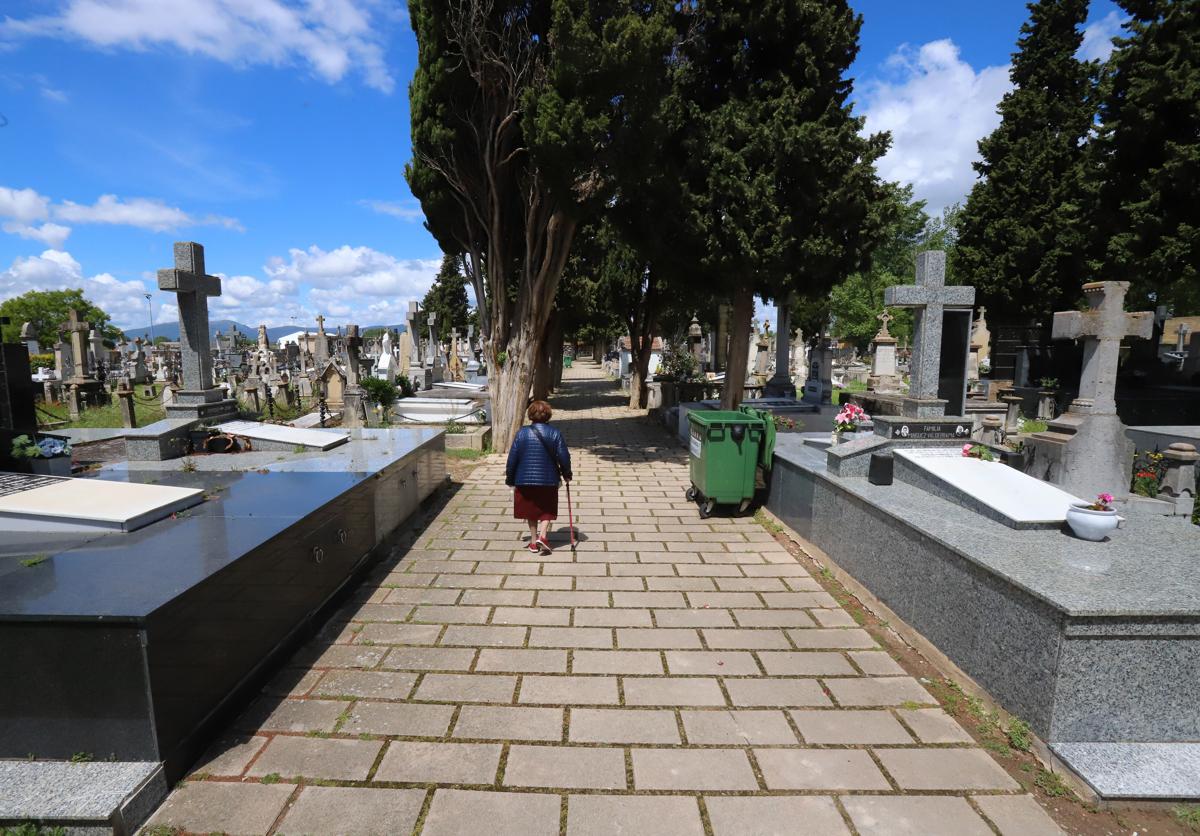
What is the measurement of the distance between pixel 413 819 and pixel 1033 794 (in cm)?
264

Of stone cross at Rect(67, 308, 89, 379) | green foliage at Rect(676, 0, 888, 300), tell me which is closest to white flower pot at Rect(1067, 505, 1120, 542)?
green foliage at Rect(676, 0, 888, 300)

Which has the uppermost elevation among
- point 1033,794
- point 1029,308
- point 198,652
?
point 1029,308

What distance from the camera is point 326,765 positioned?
2.75 meters

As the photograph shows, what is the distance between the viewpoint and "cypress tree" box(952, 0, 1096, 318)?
748 inches

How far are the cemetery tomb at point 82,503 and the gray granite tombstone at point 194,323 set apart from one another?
4.03m

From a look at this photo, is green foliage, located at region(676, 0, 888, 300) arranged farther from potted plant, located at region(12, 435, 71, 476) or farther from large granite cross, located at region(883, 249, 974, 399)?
potted plant, located at region(12, 435, 71, 476)

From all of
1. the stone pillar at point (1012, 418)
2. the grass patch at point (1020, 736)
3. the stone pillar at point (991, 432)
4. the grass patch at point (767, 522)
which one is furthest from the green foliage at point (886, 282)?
the grass patch at point (1020, 736)

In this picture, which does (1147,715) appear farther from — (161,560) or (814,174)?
(814,174)

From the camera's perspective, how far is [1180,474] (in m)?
6.93

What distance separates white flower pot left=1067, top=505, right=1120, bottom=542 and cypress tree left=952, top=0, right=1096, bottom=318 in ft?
63.6

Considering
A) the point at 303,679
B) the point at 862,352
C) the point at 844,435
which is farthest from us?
the point at 862,352

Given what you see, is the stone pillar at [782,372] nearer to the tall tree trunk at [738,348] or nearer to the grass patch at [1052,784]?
the tall tree trunk at [738,348]

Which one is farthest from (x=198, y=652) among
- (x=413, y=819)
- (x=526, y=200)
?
(x=526, y=200)

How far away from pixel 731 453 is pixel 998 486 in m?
2.72
